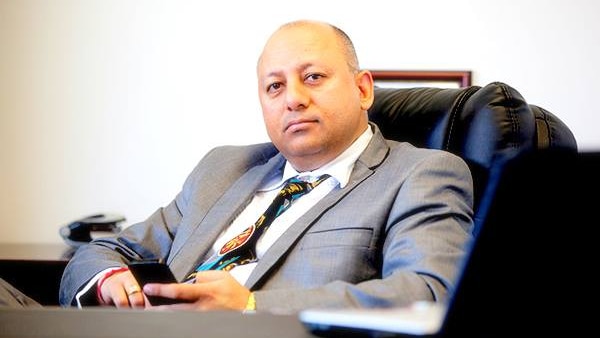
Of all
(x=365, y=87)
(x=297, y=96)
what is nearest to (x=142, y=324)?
(x=297, y=96)

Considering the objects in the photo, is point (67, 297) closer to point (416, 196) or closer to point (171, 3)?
point (416, 196)

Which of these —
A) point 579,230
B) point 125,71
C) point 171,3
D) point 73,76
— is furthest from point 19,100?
point 579,230

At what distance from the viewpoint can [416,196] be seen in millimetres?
1248

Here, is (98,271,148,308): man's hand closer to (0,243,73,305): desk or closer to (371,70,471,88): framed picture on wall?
(0,243,73,305): desk

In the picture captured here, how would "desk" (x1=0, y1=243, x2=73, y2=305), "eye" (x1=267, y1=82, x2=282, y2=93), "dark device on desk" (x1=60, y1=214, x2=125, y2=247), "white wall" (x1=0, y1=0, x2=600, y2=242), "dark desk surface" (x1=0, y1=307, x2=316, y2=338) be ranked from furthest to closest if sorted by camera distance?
"white wall" (x1=0, y1=0, x2=600, y2=242) → "dark device on desk" (x1=60, y1=214, x2=125, y2=247) → "desk" (x1=0, y1=243, x2=73, y2=305) → "eye" (x1=267, y1=82, x2=282, y2=93) → "dark desk surface" (x1=0, y1=307, x2=316, y2=338)

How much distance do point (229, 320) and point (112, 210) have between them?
1.79m

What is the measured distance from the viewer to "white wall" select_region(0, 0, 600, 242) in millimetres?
2127

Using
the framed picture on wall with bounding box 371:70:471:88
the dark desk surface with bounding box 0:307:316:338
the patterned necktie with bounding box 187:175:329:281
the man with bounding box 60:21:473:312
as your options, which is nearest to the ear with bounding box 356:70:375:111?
the man with bounding box 60:21:473:312

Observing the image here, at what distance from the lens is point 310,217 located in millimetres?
1363

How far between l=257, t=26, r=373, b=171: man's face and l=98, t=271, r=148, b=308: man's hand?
1.51ft

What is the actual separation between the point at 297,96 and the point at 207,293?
0.57 meters

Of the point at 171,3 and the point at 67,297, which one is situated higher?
the point at 171,3

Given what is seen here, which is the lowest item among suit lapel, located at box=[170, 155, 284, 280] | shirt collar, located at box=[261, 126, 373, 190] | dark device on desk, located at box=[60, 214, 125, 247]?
dark device on desk, located at box=[60, 214, 125, 247]

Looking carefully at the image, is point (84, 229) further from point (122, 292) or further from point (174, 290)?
point (174, 290)
